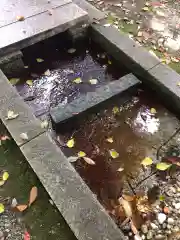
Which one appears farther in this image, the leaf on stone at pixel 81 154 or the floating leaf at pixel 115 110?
the floating leaf at pixel 115 110

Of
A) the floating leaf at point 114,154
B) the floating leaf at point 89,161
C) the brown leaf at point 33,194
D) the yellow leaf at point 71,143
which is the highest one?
the yellow leaf at point 71,143

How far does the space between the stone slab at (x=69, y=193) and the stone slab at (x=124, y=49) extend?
6.25 feet

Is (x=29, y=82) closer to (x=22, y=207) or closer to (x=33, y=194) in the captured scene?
(x=33, y=194)

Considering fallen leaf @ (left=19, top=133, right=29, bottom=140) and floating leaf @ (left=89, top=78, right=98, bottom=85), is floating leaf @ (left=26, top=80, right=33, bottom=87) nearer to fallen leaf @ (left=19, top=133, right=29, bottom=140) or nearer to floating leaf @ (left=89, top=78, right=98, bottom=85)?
floating leaf @ (left=89, top=78, right=98, bottom=85)

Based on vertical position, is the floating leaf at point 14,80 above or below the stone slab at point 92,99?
below

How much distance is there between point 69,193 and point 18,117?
1.21 m

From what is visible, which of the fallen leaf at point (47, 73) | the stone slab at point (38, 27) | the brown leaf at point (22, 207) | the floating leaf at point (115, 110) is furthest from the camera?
the fallen leaf at point (47, 73)

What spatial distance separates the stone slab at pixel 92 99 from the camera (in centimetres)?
400

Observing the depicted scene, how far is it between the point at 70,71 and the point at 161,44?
1.77m

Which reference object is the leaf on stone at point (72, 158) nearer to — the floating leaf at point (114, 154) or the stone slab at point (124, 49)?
the floating leaf at point (114, 154)

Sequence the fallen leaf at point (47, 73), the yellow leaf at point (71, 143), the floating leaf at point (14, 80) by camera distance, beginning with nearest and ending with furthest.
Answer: the yellow leaf at point (71, 143)
the floating leaf at point (14, 80)
the fallen leaf at point (47, 73)

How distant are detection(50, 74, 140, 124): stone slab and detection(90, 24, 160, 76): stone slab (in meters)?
0.22

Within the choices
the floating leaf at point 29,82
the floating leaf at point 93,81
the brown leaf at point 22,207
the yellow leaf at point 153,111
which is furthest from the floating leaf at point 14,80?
the yellow leaf at point 153,111

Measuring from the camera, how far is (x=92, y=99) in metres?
4.20
